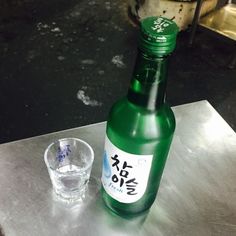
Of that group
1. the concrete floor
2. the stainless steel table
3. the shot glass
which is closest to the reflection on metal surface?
the concrete floor

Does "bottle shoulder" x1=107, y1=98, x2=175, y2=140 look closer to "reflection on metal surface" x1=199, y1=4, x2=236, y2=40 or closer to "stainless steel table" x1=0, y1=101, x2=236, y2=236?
"stainless steel table" x1=0, y1=101, x2=236, y2=236

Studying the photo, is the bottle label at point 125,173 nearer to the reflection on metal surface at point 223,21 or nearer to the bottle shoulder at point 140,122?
the bottle shoulder at point 140,122

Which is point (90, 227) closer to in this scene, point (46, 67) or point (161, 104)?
point (161, 104)

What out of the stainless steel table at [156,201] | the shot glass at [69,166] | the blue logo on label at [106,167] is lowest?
the stainless steel table at [156,201]

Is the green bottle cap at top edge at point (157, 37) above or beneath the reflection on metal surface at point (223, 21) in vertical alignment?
above

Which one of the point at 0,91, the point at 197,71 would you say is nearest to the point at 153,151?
the point at 0,91

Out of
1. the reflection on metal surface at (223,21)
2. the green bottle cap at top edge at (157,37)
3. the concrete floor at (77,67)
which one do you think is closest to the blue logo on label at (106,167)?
the green bottle cap at top edge at (157,37)

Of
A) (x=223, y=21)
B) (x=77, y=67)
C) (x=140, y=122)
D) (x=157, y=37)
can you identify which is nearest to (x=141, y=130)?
(x=140, y=122)

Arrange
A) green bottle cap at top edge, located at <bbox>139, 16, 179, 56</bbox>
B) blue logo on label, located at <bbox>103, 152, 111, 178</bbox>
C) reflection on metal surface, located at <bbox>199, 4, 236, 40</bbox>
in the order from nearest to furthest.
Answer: green bottle cap at top edge, located at <bbox>139, 16, 179, 56</bbox>, blue logo on label, located at <bbox>103, 152, 111, 178</bbox>, reflection on metal surface, located at <bbox>199, 4, 236, 40</bbox>
